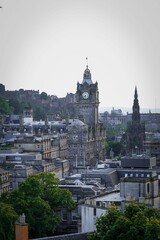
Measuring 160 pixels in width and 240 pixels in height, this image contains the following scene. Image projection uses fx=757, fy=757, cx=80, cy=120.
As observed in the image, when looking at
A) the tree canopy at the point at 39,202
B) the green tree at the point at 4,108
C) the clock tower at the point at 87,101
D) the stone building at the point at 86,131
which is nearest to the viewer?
the tree canopy at the point at 39,202

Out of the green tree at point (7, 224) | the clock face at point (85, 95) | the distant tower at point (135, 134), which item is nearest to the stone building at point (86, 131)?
the clock face at point (85, 95)

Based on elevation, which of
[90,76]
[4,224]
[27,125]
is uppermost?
[90,76]

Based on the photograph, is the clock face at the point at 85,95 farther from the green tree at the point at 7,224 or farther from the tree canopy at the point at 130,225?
the tree canopy at the point at 130,225

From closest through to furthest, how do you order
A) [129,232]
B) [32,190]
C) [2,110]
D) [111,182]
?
[129,232]
[32,190]
[111,182]
[2,110]

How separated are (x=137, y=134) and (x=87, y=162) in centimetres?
2027

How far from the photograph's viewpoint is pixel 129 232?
5612 cm

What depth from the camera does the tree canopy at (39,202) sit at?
76.3m

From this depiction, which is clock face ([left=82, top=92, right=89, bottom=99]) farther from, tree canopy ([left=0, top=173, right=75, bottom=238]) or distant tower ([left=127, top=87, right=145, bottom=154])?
tree canopy ([left=0, top=173, right=75, bottom=238])

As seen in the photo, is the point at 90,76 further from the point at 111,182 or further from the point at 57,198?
the point at 57,198

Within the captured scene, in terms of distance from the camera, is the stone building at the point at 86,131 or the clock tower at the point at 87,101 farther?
the clock tower at the point at 87,101

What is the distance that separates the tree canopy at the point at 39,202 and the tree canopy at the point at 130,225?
57.6 ft

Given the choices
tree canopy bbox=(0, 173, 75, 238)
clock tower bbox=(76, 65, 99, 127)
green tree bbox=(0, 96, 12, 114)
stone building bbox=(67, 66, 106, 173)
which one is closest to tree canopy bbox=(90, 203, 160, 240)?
tree canopy bbox=(0, 173, 75, 238)

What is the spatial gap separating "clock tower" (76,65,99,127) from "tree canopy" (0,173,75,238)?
75.4 meters

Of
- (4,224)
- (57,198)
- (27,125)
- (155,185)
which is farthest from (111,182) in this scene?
(27,125)
